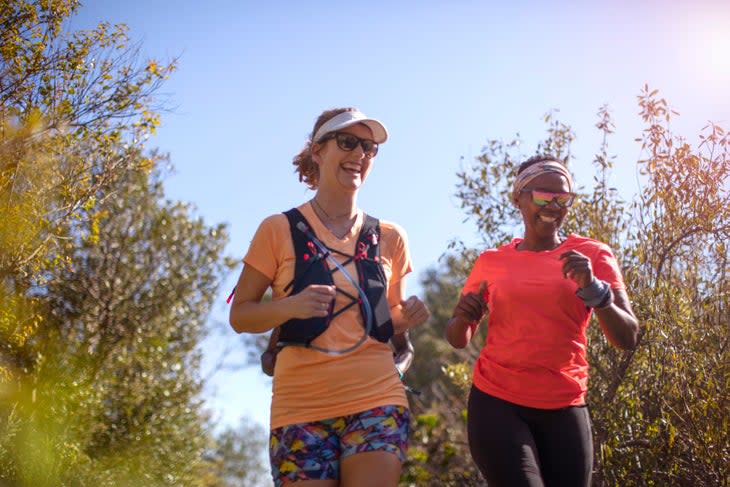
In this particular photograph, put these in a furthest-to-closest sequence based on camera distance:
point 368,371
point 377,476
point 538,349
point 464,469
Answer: point 464,469, point 538,349, point 368,371, point 377,476

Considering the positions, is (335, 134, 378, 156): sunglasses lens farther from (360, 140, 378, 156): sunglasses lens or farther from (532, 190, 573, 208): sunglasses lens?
(532, 190, 573, 208): sunglasses lens

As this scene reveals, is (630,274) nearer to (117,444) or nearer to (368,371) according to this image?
(368,371)

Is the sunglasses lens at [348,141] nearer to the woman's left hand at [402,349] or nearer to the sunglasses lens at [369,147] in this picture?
the sunglasses lens at [369,147]

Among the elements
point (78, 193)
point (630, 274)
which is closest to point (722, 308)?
point (630, 274)

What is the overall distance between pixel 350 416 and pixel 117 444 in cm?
1339

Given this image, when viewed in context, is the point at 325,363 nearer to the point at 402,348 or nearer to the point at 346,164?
the point at 402,348

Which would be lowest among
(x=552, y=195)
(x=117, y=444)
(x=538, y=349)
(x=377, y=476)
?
(x=377, y=476)

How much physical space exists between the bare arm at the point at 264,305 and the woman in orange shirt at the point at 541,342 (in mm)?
918

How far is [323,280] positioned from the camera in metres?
4.29

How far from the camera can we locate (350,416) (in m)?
4.11

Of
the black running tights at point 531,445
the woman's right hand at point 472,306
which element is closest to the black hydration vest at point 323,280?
the woman's right hand at point 472,306

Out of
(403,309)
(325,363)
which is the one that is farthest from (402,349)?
(325,363)

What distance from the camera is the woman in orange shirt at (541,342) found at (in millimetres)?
4309

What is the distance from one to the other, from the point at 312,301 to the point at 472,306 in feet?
3.20
